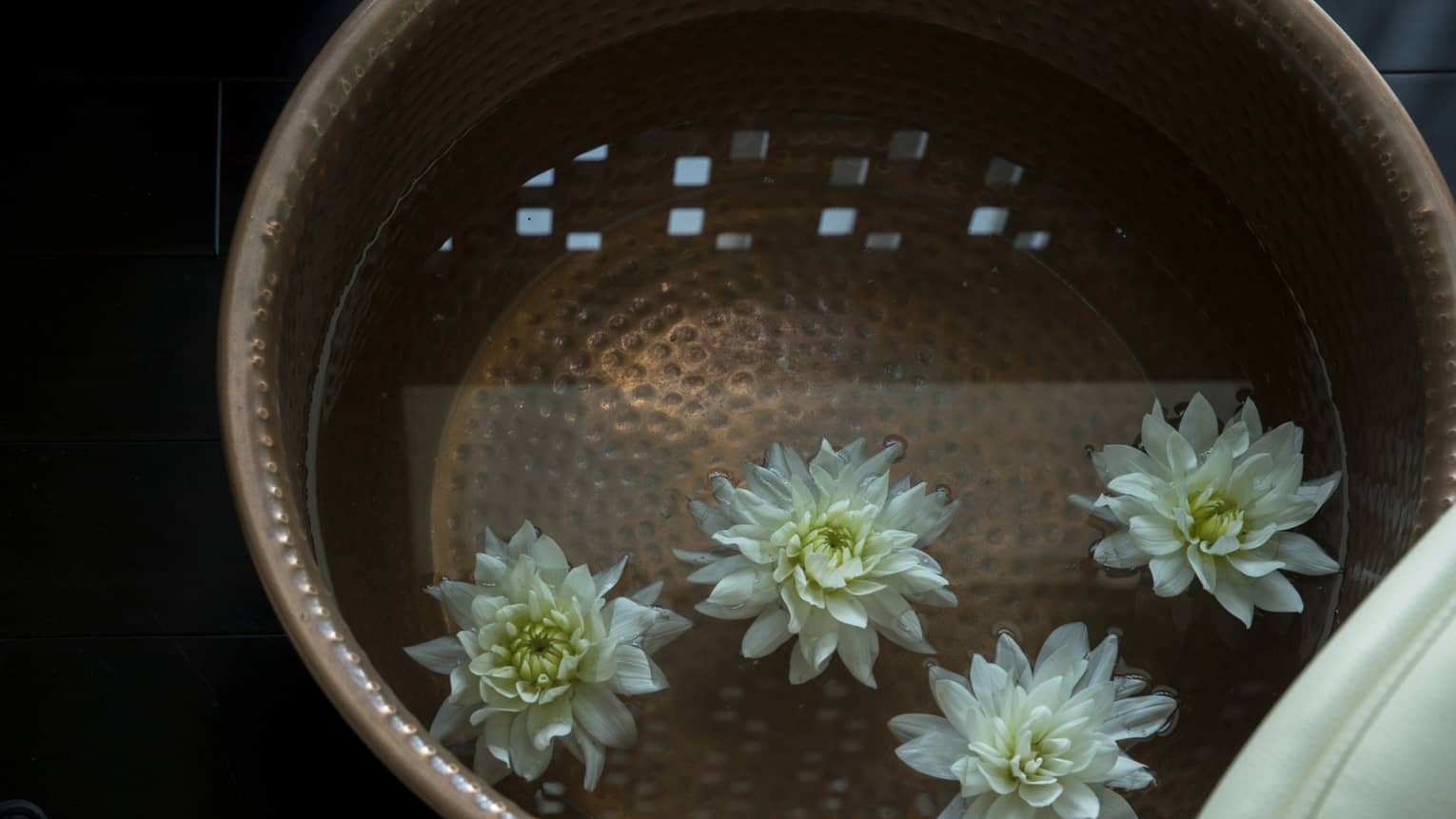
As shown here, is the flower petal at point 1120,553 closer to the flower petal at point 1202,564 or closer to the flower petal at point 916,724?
the flower petal at point 1202,564

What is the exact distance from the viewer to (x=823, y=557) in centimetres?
68

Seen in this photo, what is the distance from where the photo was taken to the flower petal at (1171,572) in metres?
0.71

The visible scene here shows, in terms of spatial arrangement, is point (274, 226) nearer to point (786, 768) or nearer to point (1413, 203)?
point (786, 768)

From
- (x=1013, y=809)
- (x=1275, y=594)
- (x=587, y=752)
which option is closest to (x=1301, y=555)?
(x=1275, y=594)

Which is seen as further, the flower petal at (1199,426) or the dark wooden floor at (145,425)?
the dark wooden floor at (145,425)

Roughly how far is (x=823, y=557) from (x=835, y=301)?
9.3 inches

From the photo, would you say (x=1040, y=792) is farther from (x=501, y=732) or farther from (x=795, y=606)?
(x=501, y=732)

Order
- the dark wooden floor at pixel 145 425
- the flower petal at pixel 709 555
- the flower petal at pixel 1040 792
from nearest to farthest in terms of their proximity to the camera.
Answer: the flower petal at pixel 1040 792
the flower petal at pixel 709 555
the dark wooden floor at pixel 145 425

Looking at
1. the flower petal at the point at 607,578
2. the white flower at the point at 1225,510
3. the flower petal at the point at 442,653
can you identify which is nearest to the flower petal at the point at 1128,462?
the white flower at the point at 1225,510

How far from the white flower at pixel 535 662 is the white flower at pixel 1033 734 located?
175 millimetres

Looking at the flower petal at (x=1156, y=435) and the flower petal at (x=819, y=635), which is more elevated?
the flower petal at (x=1156, y=435)

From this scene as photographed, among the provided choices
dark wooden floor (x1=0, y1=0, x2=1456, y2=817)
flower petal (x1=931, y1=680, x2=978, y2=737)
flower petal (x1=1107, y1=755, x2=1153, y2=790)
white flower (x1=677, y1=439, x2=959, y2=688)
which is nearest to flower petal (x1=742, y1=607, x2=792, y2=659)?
white flower (x1=677, y1=439, x2=959, y2=688)

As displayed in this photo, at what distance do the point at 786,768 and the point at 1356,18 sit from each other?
77 cm

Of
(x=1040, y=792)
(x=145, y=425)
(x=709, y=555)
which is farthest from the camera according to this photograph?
(x=145, y=425)
